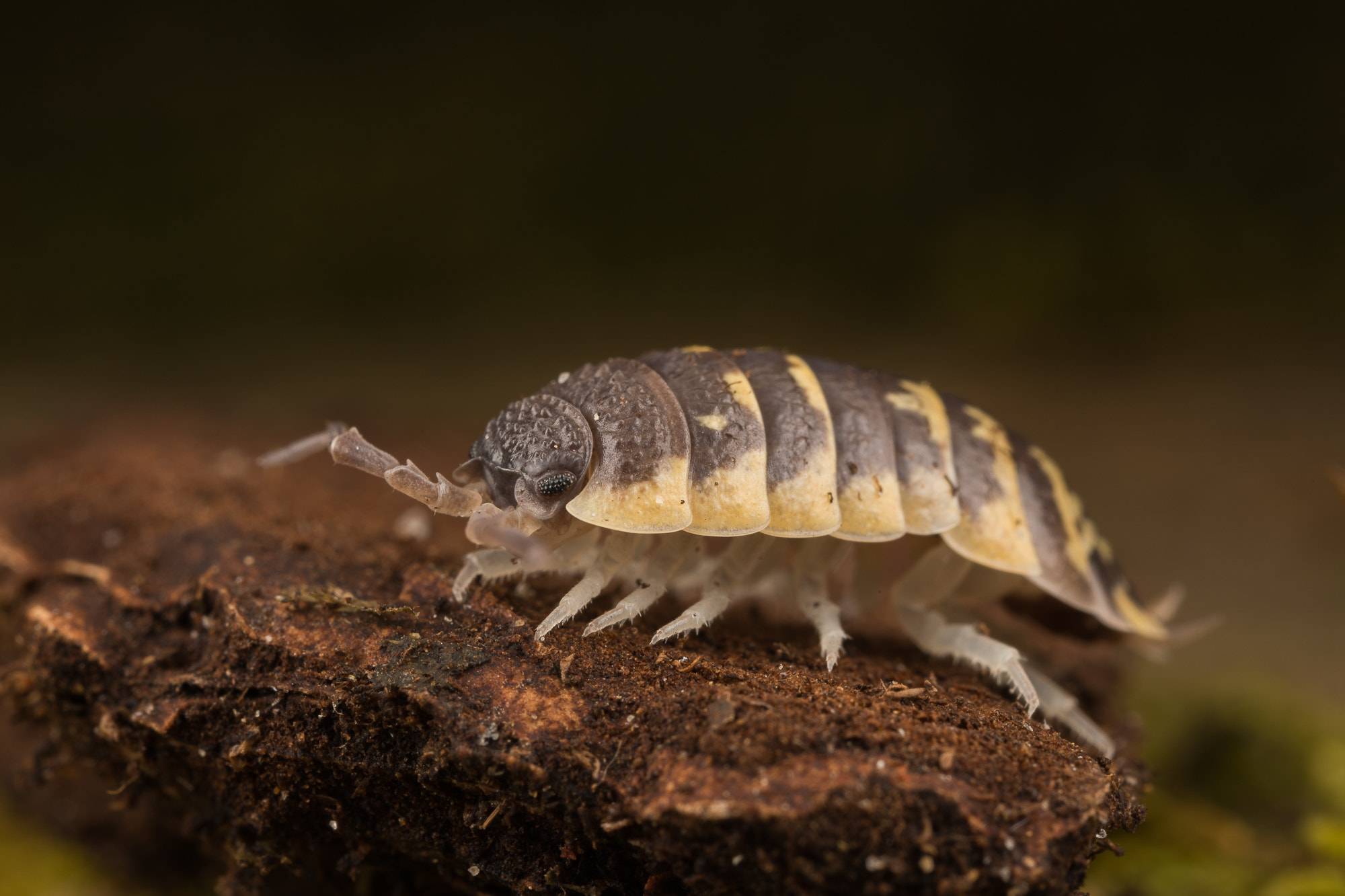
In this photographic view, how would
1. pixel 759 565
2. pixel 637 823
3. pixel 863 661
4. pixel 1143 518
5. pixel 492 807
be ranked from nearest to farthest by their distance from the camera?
1. pixel 637 823
2. pixel 492 807
3. pixel 863 661
4. pixel 759 565
5. pixel 1143 518

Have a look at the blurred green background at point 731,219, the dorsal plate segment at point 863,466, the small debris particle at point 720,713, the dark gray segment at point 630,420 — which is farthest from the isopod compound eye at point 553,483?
the blurred green background at point 731,219

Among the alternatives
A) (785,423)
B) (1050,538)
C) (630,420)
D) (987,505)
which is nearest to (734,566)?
(785,423)

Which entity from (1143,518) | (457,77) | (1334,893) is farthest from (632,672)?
(457,77)

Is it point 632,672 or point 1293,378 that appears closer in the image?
point 632,672

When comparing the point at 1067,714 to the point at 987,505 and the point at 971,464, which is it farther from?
the point at 971,464

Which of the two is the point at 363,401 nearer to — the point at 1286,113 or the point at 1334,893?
the point at 1334,893

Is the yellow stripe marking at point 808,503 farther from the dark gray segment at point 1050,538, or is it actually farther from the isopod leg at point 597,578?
the dark gray segment at point 1050,538
